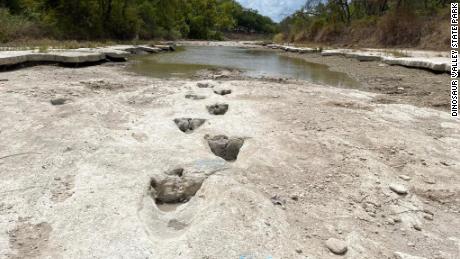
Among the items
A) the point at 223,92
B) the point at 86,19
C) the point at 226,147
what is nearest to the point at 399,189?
the point at 226,147

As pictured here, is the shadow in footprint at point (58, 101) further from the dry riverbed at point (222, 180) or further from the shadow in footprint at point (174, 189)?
the shadow in footprint at point (174, 189)

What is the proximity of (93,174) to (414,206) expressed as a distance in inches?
106

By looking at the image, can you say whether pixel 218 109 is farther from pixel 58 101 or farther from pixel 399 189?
pixel 399 189

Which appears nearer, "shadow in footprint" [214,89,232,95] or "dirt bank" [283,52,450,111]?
"shadow in footprint" [214,89,232,95]

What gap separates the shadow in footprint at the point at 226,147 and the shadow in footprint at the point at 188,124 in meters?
0.61

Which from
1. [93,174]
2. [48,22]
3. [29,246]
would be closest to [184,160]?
[93,174]

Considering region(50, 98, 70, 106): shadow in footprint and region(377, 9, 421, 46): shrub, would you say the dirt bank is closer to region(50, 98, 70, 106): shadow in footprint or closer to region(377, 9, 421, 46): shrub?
region(50, 98, 70, 106): shadow in footprint

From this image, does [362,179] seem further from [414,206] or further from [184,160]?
[184,160]

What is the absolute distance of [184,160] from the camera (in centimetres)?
360

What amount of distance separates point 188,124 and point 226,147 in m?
0.84

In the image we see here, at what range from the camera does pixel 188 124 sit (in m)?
4.89

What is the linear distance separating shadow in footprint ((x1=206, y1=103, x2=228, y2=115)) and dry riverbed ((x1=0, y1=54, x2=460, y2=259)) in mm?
16

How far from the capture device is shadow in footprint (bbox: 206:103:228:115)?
5551 mm

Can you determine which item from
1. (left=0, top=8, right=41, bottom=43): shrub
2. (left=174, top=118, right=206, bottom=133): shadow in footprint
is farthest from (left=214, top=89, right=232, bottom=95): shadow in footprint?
(left=0, top=8, right=41, bottom=43): shrub
